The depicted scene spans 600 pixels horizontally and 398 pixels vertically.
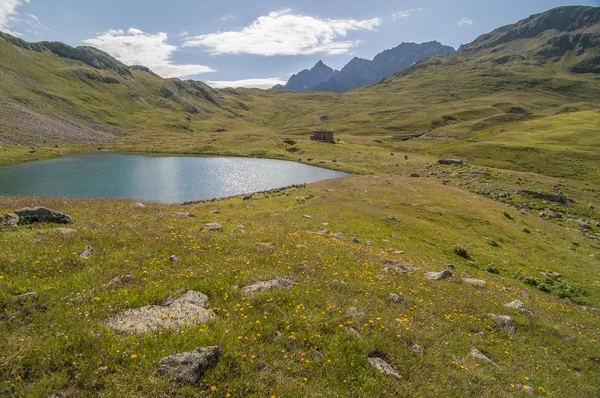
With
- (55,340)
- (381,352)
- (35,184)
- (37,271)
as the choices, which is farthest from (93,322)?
(35,184)

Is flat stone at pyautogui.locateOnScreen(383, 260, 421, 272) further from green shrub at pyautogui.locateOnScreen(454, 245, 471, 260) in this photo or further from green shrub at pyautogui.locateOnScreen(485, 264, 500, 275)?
green shrub at pyautogui.locateOnScreen(454, 245, 471, 260)

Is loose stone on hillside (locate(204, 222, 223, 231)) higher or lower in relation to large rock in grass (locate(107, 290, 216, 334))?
lower

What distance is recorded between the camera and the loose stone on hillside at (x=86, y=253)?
12383mm

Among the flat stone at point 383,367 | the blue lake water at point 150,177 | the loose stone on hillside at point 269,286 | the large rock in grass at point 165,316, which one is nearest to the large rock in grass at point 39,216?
the large rock in grass at point 165,316

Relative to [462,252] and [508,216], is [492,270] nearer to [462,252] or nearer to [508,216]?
[462,252]

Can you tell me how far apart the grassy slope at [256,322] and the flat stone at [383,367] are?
0.97 feet

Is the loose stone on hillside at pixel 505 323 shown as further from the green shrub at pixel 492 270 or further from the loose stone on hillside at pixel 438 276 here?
the green shrub at pixel 492 270

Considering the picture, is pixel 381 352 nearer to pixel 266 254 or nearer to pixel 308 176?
pixel 266 254

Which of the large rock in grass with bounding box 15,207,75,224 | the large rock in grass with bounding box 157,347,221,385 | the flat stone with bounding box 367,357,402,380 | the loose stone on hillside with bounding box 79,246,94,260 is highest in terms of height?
the large rock in grass with bounding box 15,207,75,224

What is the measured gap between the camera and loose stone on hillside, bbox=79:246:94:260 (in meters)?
12.4

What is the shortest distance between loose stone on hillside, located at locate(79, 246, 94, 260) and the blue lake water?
58.5m

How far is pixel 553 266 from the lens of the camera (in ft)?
113

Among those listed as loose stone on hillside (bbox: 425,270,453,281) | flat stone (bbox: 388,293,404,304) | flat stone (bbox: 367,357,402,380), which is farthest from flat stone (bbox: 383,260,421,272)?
flat stone (bbox: 367,357,402,380)

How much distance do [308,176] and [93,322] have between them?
327 ft
